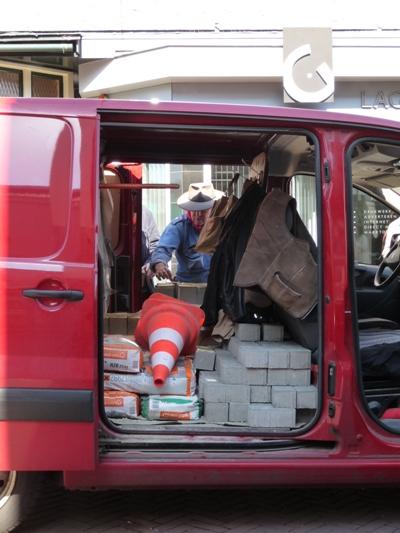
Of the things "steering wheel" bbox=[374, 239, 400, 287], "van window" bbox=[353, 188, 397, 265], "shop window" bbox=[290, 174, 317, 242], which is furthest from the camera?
"steering wheel" bbox=[374, 239, 400, 287]

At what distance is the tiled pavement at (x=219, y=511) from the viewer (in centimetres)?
317

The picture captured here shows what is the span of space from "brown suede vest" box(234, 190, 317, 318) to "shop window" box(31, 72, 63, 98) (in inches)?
258

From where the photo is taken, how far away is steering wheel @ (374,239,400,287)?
482 cm

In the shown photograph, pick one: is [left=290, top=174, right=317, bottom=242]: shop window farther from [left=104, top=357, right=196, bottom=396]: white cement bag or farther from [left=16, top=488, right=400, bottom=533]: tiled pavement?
[left=16, top=488, right=400, bottom=533]: tiled pavement

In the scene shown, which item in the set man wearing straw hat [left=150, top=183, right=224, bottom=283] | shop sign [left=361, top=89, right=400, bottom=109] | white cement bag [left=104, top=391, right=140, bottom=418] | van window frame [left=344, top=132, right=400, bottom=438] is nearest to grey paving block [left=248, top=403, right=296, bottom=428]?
van window frame [left=344, top=132, right=400, bottom=438]

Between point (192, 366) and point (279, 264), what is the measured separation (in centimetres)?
72

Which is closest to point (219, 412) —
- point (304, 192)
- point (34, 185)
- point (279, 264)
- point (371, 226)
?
point (279, 264)

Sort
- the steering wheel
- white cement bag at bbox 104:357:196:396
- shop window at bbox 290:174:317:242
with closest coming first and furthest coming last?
white cement bag at bbox 104:357:196:396, shop window at bbox 290:174:317:242, the steering wheel

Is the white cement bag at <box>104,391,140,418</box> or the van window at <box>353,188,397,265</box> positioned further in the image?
the van window at <box>353,188,397,265</box>

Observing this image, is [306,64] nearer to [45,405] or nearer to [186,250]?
[186,250]

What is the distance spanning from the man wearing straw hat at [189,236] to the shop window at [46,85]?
15.6 ft

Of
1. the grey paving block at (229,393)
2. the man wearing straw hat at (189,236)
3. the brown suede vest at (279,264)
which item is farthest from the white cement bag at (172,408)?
the man wearing straw hat at (189,236)

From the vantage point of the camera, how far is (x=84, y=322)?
9.19ft
